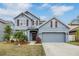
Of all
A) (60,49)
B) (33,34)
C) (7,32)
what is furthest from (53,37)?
(7,32)

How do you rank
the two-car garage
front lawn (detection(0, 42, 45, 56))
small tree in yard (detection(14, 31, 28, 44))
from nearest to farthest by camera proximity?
1. front lawn (detection(0, 42, 45, 56))
2. small tree in yard (detection(14, 31, 28, 44))
3. the two-car garage

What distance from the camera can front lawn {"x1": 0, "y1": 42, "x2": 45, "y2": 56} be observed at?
13.6 meters

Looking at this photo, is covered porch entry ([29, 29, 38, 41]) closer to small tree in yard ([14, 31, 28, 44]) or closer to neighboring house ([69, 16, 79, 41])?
small tree in yard ([14, 31, 28, 44])

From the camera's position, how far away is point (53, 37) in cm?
1411

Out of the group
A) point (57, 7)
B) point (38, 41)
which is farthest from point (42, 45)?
point (57, 7)

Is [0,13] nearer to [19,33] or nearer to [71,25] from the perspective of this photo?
[19,33]

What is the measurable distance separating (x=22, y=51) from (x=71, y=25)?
1.52 meters

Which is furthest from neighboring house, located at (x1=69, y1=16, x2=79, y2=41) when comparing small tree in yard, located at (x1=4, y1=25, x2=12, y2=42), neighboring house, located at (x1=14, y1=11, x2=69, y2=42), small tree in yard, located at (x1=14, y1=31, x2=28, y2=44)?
small tree in yard, located at (x1=4, y1=25, x2=12, y2=42)

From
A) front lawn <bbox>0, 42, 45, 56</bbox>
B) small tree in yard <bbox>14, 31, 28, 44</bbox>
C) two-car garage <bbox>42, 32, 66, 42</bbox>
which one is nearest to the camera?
front lawn <bbox>0, 42, 45, 56</bbox>

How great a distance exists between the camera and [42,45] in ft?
45.4

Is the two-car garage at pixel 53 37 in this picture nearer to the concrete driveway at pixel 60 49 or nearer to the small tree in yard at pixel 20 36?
the concrete driveway at pixel 60 49

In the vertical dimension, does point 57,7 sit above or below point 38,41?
above

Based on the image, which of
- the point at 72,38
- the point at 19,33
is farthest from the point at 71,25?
the point at 19,33

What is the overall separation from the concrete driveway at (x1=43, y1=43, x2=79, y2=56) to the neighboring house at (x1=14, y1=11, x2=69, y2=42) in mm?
236
